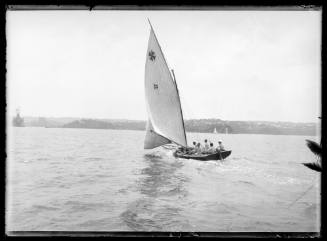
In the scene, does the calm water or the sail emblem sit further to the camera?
the sail emblem

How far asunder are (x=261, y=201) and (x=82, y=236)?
34.6 feet

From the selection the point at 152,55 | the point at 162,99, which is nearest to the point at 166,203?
the point at 162,99

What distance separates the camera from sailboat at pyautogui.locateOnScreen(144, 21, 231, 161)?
61.7 ft

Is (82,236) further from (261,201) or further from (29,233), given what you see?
(261,201)

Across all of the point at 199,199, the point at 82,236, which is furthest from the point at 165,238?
the point at 199,199

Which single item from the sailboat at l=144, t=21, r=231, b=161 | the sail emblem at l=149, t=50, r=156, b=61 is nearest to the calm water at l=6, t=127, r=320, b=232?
the sailboat at l=144, t=21, r=231, b=161

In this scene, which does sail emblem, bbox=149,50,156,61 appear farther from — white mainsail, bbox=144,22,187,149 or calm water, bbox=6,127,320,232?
calm water, bbox=6,127,320,232

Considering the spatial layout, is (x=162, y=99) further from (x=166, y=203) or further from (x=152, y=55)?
(x=166, y=203)

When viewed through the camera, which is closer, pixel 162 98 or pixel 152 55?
pixel 152 55

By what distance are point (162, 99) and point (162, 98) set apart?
3.0 inches

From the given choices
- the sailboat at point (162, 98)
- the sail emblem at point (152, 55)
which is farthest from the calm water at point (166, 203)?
the sail emblem at point (152, 55)

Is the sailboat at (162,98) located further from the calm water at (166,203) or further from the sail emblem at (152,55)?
the calm water at (166,203)

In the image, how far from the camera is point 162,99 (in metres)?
19.7
